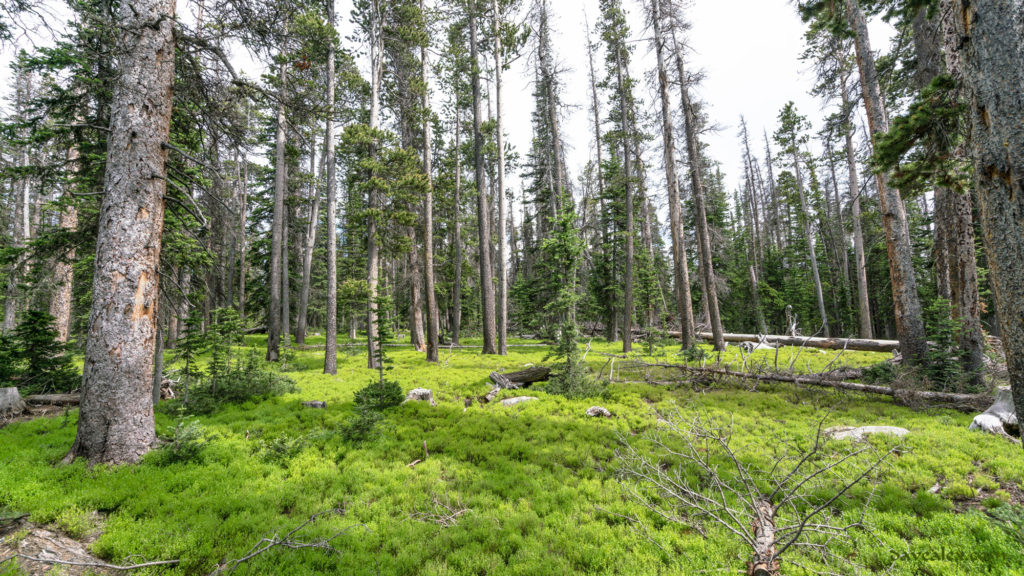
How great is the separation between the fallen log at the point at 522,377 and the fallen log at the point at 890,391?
172 inches

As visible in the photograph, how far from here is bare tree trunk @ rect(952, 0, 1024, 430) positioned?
2.12 m

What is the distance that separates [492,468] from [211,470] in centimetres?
384

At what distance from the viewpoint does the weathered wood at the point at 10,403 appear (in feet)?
20.6

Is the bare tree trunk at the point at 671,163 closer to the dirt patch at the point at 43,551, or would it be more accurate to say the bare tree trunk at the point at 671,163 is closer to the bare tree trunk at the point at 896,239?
the bare tree trunk at the point at 896,239

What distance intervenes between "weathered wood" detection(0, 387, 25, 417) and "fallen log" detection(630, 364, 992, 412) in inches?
589

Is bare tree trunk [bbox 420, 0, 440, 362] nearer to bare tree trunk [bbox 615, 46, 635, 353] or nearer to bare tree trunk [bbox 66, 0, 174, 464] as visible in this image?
bare tree trunk [bbox 615, 46, 635, 353]

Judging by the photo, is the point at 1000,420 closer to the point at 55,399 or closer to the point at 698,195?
the point at 698,195

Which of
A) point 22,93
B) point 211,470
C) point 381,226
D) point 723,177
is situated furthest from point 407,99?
point 723,177

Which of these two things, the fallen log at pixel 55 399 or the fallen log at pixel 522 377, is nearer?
the fallen log at pixel 55 399

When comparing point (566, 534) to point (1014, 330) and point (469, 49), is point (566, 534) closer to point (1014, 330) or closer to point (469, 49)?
point (1014, 330)

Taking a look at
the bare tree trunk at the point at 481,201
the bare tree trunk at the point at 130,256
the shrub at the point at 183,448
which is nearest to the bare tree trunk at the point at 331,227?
the bare tree trunk at the point at 481,201

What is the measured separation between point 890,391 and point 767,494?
5.87 meters

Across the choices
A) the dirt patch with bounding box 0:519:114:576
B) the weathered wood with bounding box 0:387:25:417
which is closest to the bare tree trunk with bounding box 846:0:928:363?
the dirt patch with bounding box 0:519:114:576

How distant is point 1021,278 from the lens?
2.16m
